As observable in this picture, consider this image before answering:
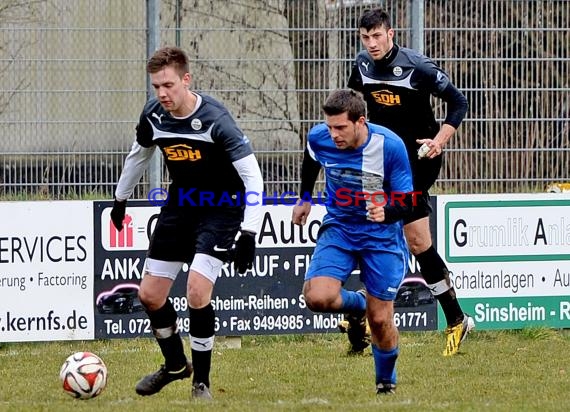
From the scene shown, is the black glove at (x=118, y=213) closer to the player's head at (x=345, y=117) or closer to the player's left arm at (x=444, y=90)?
the player's head at (x=345, y=117)

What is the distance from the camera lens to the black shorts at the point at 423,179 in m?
9.25

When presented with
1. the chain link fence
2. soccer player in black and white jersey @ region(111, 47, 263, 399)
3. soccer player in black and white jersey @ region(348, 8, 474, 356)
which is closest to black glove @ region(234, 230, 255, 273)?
soccer player in black and white jersey @ region(111, 47, 263, 399)

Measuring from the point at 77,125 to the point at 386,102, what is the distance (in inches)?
120

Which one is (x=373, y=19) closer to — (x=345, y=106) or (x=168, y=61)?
(x=345, y=106)

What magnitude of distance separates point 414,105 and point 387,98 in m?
0.21

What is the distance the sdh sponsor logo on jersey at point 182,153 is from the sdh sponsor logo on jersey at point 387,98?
2326mm

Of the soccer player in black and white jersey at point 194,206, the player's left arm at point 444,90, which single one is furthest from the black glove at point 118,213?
the player's left arm at point 444,90

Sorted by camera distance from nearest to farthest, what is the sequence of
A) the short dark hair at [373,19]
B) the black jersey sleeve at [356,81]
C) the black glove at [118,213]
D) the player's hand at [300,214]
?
the player's hand at [300,214] < the black glove at [118,213] < the short dark hair at [373,19] < the black jersey sleeve at [356,81]

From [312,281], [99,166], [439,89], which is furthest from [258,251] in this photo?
[312,281]

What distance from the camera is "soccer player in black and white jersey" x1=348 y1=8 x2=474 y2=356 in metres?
9.16

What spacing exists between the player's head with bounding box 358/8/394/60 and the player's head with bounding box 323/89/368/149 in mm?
1880

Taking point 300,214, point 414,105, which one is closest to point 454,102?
point 414,105

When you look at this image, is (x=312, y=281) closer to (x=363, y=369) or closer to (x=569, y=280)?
(x=363, y=369)

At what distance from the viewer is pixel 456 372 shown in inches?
349
